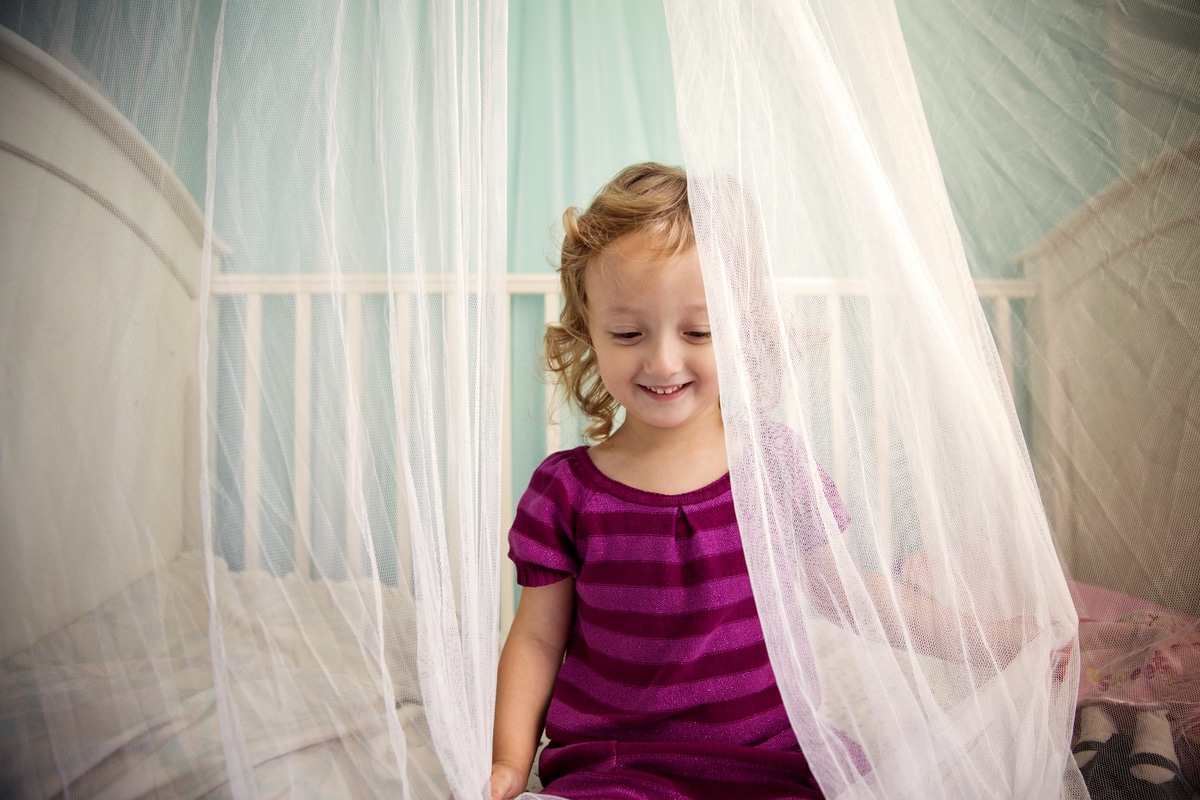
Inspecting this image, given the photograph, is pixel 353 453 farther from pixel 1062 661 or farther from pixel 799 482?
pixel 1062 661

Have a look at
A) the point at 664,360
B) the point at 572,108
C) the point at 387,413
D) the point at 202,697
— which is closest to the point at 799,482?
the point at 664,360

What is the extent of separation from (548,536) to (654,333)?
25cm

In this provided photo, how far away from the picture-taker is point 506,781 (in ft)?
1.96

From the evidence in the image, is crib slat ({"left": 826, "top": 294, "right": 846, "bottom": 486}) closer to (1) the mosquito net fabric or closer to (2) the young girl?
(1) the mosquito net fabric

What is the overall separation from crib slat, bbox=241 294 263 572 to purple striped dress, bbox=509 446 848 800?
304 millimetres

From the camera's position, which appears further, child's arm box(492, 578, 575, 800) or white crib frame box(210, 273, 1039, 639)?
child's arm box(492, 578, 575, 800)

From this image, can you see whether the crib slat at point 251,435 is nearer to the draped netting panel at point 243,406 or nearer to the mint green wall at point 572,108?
the draped netting panel at point 243,406

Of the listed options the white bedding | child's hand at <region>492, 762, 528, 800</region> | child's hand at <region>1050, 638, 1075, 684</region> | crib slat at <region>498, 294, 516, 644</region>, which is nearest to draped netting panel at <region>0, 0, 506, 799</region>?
the white bedding

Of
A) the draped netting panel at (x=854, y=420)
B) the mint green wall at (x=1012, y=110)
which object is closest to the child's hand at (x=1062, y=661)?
the draped netting panel at (x=854, y=420)

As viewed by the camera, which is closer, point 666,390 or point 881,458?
point 881,458

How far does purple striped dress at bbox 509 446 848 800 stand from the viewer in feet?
1.97

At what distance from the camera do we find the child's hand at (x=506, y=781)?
0.58 metres

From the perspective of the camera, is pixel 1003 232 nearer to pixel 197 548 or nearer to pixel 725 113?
pixel 725 113

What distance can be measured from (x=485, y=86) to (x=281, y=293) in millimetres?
222
